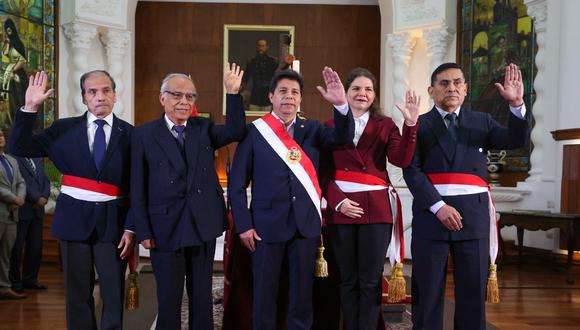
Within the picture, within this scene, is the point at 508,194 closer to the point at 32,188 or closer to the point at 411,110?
the point at 32,188

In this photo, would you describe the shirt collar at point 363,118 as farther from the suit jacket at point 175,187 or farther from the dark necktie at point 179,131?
the dark necktie at point 179,131

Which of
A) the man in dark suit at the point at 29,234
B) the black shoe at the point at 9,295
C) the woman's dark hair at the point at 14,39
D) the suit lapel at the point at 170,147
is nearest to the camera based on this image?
the suit lapel at the point at 170,147

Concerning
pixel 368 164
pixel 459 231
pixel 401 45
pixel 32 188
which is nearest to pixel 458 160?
A: pixel 459 231

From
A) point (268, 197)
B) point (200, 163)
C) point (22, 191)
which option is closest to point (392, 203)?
point (268, 197)

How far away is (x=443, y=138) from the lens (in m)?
3.30

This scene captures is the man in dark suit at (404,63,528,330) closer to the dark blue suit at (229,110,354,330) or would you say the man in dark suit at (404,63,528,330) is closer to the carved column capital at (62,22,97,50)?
the dark blue suit at (229,110,354,330)

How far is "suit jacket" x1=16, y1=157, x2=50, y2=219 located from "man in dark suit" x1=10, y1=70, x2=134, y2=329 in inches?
128

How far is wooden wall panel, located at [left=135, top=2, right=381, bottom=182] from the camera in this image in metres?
11.6

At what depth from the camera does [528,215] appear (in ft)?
24.0

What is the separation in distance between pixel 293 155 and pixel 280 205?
26 centimetres

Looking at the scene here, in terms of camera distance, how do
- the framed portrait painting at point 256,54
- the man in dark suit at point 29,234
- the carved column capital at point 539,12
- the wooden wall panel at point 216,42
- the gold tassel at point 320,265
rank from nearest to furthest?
the gold tassel at point 320,265 < the man in dark suit at point 29,234 < the carved column capital at point 539,12 < the framed portrait painting at point 256,54 < the wooden wall panel at point 216,42

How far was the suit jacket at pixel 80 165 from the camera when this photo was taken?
3.10 meters

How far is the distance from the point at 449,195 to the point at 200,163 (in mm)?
1267

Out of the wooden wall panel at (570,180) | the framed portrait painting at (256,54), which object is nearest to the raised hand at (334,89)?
the wooden wall panel at (570,180)
